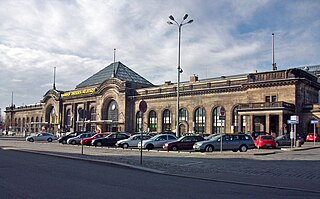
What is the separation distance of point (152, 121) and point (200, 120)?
12.7m

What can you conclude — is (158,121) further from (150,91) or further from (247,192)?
(247,192)

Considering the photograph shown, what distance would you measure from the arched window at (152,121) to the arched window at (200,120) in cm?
1046

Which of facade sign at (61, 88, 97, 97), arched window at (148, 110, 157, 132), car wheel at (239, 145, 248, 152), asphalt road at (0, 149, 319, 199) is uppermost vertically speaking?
facade sign at (61, 88, 97, 97)

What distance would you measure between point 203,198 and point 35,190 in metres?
4.61

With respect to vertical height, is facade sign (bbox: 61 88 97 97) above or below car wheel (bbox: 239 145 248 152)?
above

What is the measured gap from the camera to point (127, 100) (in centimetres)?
7900

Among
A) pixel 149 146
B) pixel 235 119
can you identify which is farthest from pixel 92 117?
pixel 149 146

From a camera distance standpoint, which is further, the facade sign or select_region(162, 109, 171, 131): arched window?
the facade sign

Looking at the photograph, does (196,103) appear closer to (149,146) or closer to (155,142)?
(155,142)

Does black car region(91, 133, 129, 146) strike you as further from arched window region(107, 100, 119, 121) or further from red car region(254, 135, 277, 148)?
arched window region(107, 100, 119, 121)

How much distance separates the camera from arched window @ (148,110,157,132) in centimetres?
7522

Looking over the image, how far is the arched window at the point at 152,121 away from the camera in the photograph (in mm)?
75219

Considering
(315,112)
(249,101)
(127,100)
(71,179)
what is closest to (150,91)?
(127,100)

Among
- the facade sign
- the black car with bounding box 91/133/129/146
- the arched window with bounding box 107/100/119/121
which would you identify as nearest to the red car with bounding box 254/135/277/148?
the black car with bounding box 91/133/129/146
